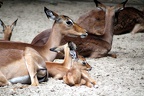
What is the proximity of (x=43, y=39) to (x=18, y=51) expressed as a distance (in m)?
2.02

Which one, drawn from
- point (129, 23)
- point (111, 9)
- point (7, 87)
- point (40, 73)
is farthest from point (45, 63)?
point (129, 23)

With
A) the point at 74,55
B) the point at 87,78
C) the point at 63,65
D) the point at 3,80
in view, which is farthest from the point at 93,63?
the point at 3,80

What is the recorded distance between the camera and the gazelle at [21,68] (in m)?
7.20

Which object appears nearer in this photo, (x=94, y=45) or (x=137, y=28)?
(x=94, y=45)

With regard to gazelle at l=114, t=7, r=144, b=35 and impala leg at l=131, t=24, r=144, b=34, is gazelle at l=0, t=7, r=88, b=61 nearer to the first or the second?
gazelle at l=114, t=7, r=144, b=35

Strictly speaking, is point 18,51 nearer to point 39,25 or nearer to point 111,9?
point 111,9

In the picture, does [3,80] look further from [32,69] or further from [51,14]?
[51,14]

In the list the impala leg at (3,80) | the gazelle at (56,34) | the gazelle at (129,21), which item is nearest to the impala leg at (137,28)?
the gazelle at (129,21)

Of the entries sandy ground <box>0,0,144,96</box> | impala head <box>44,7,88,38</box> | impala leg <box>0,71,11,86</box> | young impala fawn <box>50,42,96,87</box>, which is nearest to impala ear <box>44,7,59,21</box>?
impala head <box>44,7,88,38</box>

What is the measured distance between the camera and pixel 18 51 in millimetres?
7512

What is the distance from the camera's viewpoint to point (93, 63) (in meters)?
9.05

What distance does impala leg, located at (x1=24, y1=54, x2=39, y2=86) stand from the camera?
287 inches

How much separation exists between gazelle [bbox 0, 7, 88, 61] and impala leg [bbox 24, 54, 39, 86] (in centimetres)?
74

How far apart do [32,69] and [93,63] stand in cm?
198
